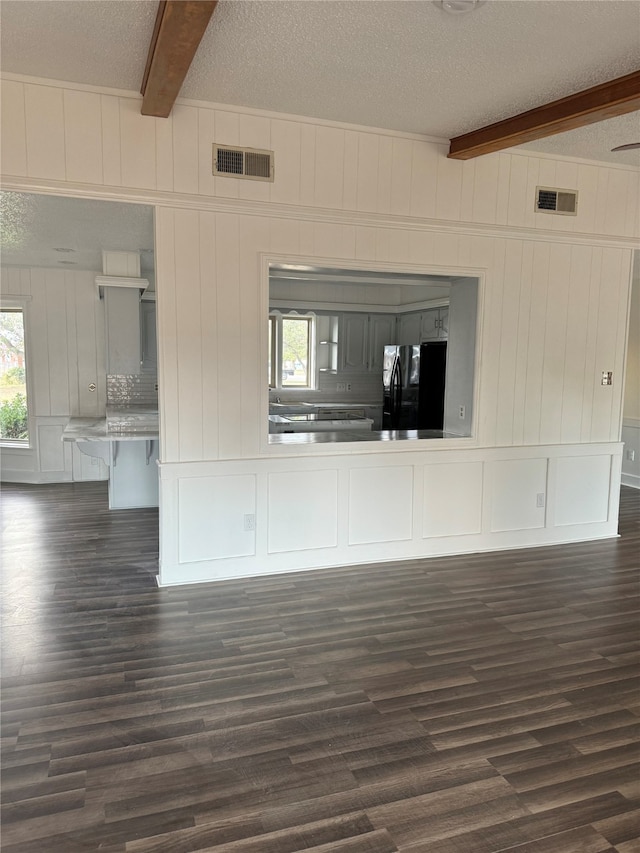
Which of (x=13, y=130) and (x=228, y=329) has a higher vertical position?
(x=13, y=130)

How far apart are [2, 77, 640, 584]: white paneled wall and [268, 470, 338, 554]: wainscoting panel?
1cm

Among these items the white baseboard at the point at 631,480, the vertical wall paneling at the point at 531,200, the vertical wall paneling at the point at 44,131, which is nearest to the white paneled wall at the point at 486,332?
the vertical wall paneling at the point at 531,200

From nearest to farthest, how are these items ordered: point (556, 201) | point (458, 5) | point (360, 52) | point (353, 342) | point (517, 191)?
point (458, 5) → point (360, 52) → point (517, 191) → point (556, 201) → point (353, 342)

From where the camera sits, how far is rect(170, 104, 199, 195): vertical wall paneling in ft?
11.8

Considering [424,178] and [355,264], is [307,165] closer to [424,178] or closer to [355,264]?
[355,264]

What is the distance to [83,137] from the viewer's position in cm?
345

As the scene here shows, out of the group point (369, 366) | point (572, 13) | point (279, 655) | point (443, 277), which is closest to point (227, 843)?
point (279, 655)

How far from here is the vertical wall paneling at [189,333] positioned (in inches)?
148

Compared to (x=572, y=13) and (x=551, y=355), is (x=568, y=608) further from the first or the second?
(x=572, y=13)

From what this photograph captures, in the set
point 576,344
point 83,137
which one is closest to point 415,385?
point 576,344

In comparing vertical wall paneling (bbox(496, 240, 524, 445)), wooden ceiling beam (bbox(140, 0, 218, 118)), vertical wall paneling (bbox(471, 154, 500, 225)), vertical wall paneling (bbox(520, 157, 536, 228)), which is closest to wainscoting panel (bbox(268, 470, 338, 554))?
vertical wall paneling (bbox(496, 240, 524, 445))

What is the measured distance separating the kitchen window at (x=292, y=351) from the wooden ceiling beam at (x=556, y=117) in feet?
14.4

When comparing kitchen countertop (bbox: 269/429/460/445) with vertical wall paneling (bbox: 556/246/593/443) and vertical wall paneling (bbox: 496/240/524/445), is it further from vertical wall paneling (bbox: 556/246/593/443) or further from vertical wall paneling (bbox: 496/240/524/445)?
vertical wall paneling (bbox: 556/246/593/443)

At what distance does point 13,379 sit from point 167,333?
452 cm
